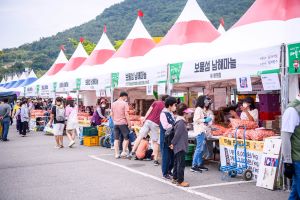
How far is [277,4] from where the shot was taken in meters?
8.26

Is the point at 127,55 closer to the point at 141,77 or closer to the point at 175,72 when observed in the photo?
the point at 141,77

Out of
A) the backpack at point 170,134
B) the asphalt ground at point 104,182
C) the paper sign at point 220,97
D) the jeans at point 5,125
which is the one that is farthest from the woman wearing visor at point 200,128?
the jeans at point 5,125

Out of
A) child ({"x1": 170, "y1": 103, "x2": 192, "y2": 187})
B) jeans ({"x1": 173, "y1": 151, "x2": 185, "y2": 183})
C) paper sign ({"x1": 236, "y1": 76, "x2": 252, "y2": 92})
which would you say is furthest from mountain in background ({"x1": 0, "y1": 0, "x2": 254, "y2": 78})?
jeans ({"x1": 173, "y1": 151, "x2": 185, "y2": 183})

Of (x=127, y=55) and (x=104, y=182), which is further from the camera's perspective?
(x=127, y=55)

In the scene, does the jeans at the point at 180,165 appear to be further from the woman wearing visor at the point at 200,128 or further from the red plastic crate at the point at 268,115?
the red plastic crate at the point at 268,115

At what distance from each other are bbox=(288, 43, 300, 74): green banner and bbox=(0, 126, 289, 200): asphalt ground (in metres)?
2.17

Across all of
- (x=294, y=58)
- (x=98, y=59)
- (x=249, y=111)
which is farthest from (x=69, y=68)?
(x=294, y=58)

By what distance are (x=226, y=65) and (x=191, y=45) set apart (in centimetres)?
334

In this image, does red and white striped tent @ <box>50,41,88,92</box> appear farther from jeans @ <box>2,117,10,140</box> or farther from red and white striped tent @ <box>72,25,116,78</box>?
jeans @ <box>2,117,10,140</box>

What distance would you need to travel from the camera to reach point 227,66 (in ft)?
25.0

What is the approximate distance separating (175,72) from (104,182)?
3.60 metres

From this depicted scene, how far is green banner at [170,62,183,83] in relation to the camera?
903cm

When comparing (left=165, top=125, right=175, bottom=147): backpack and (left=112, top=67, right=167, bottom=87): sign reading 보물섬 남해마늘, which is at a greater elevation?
(left=112, top=67, right=167, bottom=87): sign reading 보물섬 남해마늘

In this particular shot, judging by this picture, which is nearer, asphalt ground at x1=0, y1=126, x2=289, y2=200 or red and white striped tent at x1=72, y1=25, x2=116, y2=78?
asphalt ground at x1=0, y1=126, x2=289, y2=200
